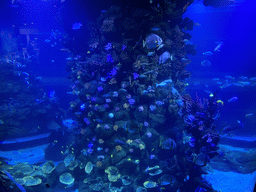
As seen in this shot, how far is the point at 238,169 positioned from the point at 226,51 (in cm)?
2349

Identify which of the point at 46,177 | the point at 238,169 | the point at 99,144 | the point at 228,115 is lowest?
the point at 46,177

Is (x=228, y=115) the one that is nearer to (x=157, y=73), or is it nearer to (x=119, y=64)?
(x=157, y=73)

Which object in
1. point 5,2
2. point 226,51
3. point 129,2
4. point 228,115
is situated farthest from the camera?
point 226,51

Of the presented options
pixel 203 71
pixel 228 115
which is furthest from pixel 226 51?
pixel 228 115

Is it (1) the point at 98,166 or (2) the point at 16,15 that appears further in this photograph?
(2) the point at 16,15

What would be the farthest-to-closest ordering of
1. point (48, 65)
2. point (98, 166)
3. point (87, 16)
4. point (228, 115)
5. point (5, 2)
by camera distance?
1. point (48, 65)
2. point (5, 2)
3. point (228, 115)
4. point (87, 16)
5. point (98, 166)

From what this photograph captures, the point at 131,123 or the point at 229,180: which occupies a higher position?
the point at 229,180

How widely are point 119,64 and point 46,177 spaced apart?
6.15m

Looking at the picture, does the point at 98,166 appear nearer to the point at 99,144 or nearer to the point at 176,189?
the point at 99,144

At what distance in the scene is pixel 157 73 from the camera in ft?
23.0

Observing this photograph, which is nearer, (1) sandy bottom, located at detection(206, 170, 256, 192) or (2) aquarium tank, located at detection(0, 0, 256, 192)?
(2) aquarium tank, located at detection(0, 0, 256, 192)

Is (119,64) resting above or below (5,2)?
below

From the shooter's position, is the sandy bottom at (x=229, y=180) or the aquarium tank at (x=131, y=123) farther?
the sandy bottom at (x=229, y=180)

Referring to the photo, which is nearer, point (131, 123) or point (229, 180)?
point (131, 123)
